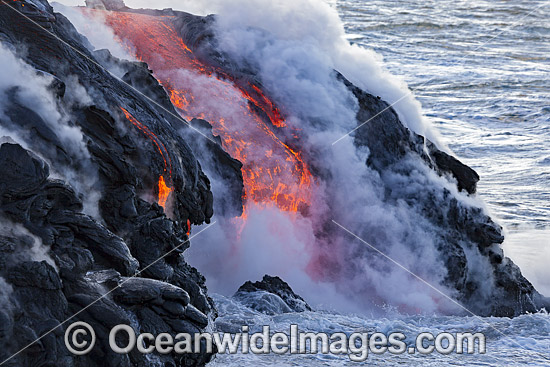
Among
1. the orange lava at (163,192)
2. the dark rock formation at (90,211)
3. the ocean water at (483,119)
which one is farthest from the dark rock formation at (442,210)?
the orange lava at (163,192)

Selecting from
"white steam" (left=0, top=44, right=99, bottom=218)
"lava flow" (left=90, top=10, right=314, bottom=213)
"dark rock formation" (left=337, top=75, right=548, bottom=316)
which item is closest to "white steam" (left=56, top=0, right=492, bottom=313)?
"lava flow" (left=90, top=10, right=314, bottom=213)

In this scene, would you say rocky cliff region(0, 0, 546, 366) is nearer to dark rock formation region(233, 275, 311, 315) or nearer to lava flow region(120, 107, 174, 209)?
lava flow region(120, 107, 174, 209)

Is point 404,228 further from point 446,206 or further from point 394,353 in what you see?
point 394,353

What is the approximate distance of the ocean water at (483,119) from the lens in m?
11.3

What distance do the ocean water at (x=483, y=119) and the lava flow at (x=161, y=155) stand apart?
5.78 feet

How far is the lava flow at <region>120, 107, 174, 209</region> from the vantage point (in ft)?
36.0

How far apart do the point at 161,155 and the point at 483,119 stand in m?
23.8

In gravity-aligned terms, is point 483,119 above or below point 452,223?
above

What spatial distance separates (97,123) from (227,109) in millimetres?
4980

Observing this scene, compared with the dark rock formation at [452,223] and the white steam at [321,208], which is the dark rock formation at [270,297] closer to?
the white steam at [321,208]

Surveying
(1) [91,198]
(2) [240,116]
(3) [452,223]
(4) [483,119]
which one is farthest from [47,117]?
(4) [483,119]

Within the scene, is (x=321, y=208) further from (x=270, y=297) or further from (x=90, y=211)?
(x=90, y=211)

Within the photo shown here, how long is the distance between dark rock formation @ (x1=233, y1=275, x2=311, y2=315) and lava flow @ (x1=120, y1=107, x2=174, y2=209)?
201 cm

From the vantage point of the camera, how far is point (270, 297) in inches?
480
